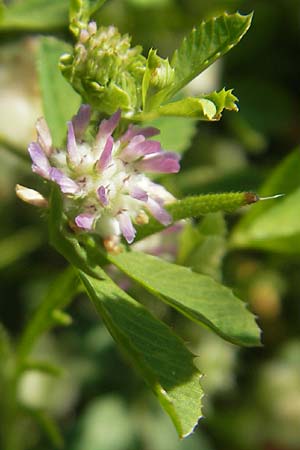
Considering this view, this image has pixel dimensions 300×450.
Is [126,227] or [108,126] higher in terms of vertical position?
[108,126]

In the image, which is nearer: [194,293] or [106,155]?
[106,155]

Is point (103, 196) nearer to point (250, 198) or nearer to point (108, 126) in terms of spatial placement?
point (108, 126)

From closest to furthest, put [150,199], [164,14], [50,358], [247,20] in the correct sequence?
[247,20] → [150,199] → [50,358] → [164,14]

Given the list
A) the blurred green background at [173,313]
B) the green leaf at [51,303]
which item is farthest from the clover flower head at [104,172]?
the blurred green background at [173,313]

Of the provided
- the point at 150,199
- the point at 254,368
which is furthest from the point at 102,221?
the point at 254,368

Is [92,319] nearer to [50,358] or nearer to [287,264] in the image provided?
[50,358]

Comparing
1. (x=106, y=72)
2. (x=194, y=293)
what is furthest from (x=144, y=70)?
(x=194, y=293)

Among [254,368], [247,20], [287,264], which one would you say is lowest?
[254,368]
